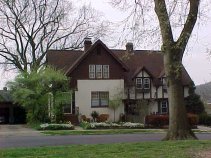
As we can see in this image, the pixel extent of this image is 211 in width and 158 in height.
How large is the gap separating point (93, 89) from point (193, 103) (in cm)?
1153

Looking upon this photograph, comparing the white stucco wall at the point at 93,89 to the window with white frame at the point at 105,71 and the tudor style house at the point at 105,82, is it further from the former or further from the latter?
the window with white frame at the point at 105,71

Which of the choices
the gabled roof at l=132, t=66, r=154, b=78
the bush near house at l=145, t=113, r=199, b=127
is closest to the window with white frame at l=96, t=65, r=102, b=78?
the gabled roof at l=132, t=66, r=154, b=78

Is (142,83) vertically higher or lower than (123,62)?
lower

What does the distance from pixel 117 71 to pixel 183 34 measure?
29.0 m

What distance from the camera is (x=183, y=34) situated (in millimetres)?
19469

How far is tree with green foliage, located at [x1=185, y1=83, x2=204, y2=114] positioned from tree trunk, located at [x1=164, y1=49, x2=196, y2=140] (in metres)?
30.0

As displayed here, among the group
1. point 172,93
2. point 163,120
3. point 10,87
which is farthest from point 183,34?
point 10,87

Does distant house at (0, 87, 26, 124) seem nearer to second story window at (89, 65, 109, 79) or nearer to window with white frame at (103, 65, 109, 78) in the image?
second story window at (89, 65, 109, 79)

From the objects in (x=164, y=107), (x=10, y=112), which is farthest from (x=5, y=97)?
(x=164, y=107)

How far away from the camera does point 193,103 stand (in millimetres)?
51062

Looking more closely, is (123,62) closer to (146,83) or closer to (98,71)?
(98,71)

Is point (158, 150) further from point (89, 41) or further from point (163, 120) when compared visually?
point (89, 41)

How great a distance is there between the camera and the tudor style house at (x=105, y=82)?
46906 millimetres

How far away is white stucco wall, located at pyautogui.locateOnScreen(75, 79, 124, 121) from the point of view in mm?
46656
